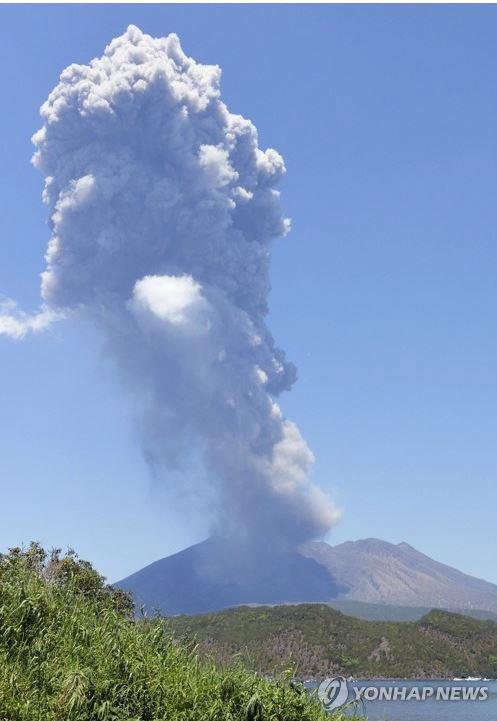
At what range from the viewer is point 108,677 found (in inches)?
627

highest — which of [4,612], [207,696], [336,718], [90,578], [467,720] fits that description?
[90,578]

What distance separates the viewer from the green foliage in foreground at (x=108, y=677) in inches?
588

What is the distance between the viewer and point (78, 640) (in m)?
18.4

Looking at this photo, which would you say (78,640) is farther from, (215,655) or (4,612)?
(215,655)

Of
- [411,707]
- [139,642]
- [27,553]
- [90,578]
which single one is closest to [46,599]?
[139,642]

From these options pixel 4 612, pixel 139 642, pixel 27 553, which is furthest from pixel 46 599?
pixel 27 553

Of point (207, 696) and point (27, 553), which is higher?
point (27, 553)

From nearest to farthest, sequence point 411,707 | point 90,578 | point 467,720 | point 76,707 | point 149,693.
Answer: point 76,707, point 149,693, point 90,578, point 467,720, point 411,707

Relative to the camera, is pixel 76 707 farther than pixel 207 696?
No

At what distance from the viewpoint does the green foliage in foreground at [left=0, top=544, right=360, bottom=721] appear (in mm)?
14923

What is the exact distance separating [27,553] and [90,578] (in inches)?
231

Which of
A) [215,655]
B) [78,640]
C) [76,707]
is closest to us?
[76,707]

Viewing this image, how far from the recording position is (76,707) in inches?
578

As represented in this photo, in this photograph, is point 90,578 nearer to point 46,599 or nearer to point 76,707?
point 46,599
